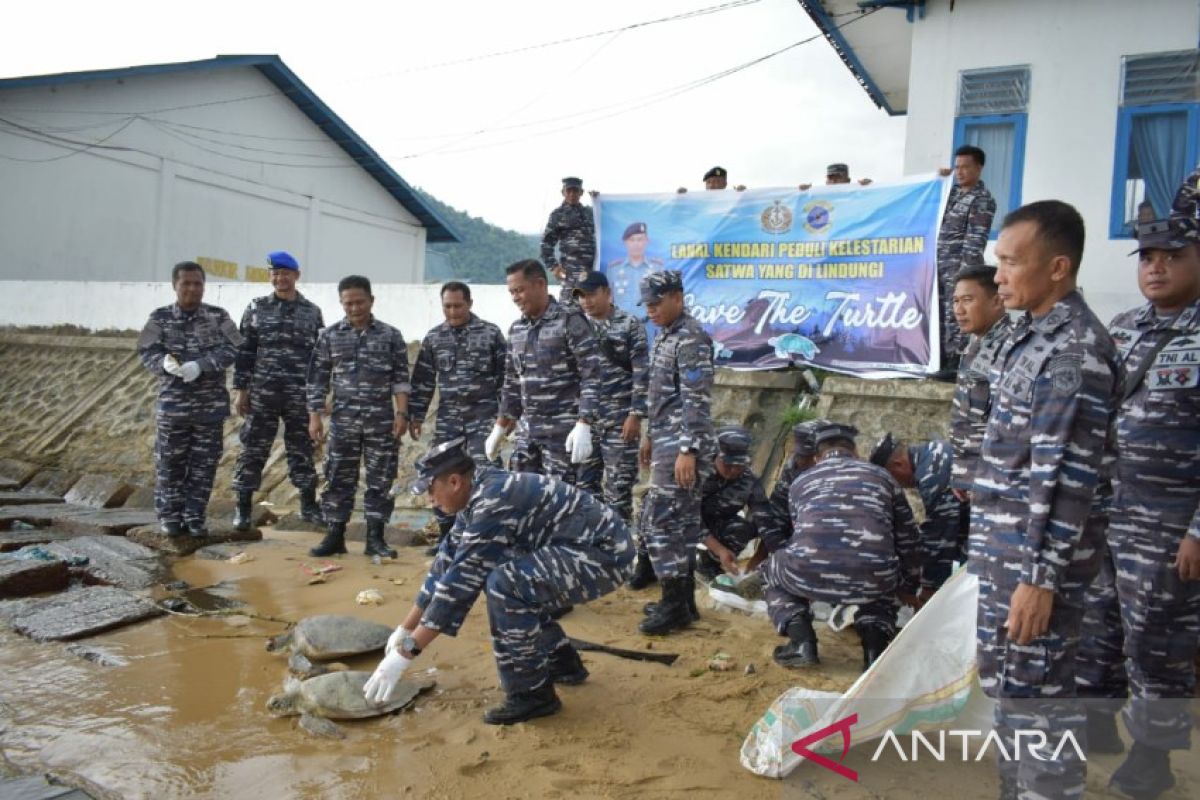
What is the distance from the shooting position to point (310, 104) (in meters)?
19.6

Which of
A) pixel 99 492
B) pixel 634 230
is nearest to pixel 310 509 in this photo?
pixel 99 492

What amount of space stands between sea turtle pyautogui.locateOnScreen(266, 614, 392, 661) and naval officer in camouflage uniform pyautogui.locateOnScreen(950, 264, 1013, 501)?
2.79 m

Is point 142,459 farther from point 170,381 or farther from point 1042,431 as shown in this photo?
point 1042,431

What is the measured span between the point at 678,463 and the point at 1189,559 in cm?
218

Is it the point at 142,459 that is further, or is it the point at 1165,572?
the point at 142,459

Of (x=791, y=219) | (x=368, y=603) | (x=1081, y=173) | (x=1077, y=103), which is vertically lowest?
(x=368, y=603)

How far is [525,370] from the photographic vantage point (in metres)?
5.40

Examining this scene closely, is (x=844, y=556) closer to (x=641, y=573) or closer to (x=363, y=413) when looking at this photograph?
(x=641, y=573)

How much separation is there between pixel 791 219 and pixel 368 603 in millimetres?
4703

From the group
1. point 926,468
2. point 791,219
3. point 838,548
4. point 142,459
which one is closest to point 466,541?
point 838,548

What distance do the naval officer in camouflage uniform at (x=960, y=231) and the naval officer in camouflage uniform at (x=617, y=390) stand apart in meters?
2.65

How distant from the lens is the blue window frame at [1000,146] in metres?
7.92

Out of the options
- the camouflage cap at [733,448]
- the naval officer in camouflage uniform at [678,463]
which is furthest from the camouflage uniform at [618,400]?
the naval officer in camouflage uniform at [678,463]

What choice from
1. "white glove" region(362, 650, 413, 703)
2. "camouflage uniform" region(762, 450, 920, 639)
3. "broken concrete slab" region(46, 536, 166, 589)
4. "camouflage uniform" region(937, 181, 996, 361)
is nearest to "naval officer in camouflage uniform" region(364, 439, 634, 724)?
"white glove" region(362, 650, 413, 703)
